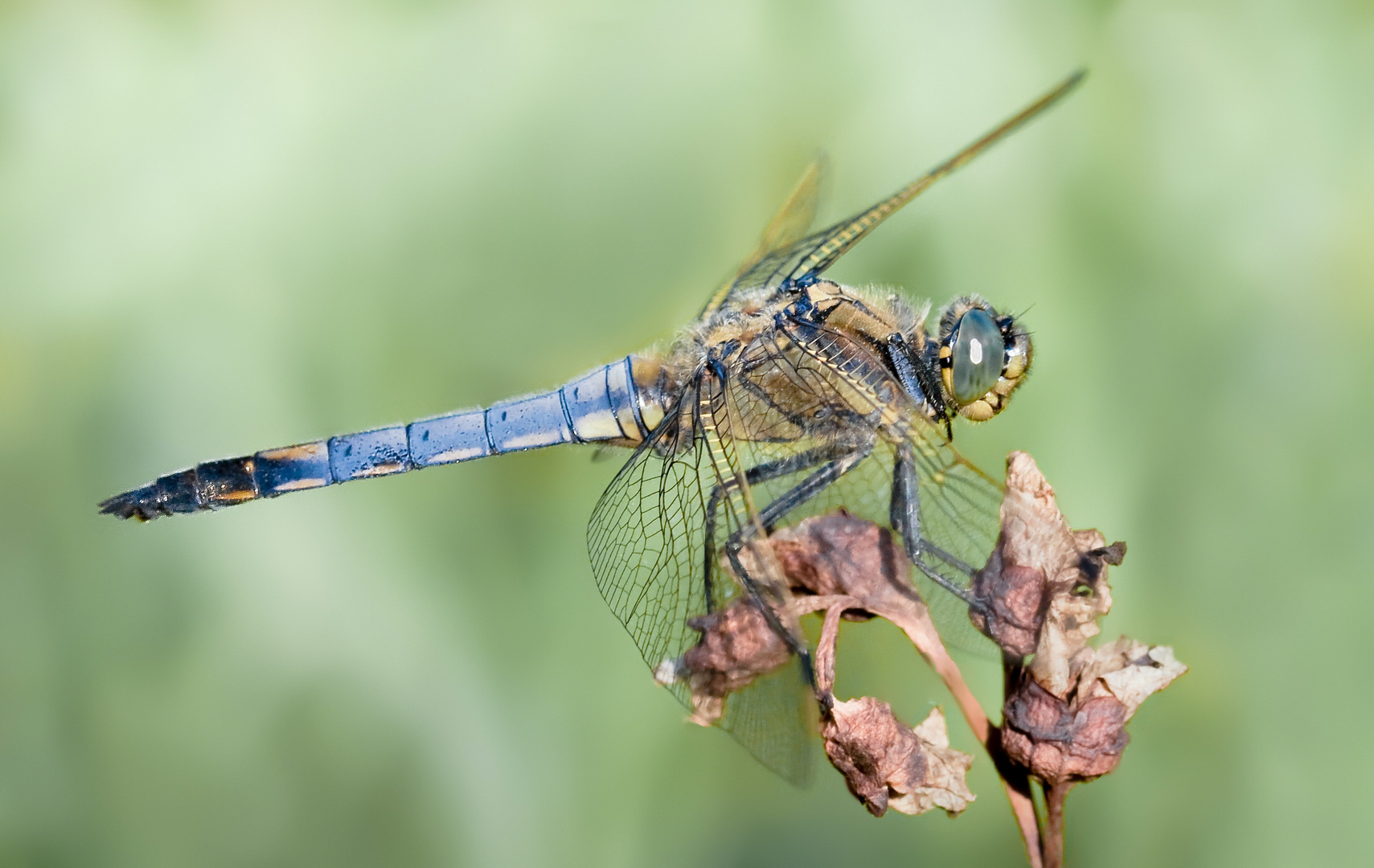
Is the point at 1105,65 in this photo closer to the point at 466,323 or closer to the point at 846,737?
the point at 466,323

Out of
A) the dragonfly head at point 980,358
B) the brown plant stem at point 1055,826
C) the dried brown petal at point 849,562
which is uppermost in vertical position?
the dragonfly head at point 980,358

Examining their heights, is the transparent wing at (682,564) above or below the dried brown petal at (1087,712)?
above

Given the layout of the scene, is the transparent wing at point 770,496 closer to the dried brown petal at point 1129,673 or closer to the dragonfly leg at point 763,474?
the dragonfly leg at point 763,474

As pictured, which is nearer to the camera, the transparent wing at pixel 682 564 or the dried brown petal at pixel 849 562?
the dried brown petal at pixel 849 562

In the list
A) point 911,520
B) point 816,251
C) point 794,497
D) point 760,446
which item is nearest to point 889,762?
point 911,520

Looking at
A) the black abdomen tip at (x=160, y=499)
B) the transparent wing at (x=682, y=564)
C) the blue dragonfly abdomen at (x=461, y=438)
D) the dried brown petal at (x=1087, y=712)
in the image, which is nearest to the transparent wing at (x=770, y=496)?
the transparent wing at (x=682, y=564)

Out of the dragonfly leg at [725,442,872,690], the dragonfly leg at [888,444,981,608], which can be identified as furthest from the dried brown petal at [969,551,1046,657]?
the dragonfly leg at [725,442,872,690]

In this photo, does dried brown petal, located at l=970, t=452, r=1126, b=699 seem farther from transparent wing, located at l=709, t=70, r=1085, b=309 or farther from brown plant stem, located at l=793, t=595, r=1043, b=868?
transparent wing, located at l=709, t=70, r=1085, b=309
